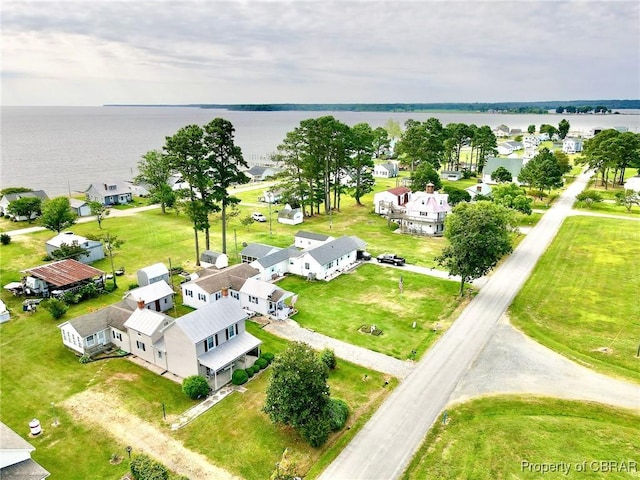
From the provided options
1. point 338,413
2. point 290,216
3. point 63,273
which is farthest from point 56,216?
point 338,413

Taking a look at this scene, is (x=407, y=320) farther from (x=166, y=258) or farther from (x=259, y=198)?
(x=259, y=198)

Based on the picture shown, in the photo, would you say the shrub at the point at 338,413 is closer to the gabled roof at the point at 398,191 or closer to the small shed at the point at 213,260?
the small shed at the point at 213,260

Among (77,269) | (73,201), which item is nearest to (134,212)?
(73,201)

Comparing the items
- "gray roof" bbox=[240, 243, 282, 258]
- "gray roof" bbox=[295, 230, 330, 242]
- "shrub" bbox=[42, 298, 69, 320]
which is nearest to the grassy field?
"gray roof" bbox=[240, 243, 282, 258]

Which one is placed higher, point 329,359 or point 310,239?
point 310,239

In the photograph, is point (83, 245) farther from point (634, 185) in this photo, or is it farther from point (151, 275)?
point (634, 185)

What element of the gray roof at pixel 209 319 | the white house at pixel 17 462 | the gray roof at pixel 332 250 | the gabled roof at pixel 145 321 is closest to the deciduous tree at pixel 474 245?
the gray roof at pixel 332 250
